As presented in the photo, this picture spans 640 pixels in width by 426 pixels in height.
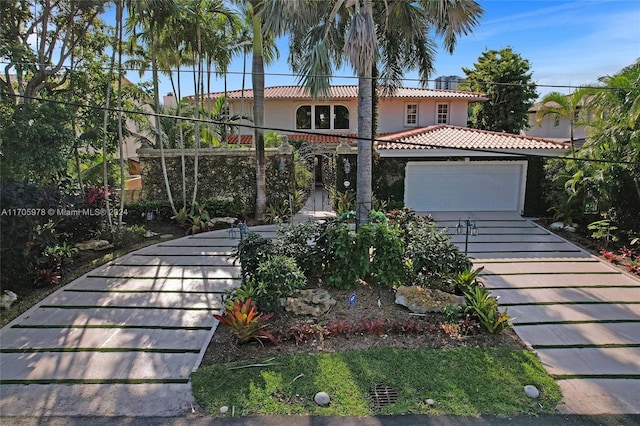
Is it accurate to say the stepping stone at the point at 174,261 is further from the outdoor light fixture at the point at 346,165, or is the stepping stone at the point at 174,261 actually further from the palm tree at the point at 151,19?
the outdoor light fixture at the point at 346,165

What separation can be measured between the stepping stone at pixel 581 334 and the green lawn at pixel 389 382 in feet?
2.20

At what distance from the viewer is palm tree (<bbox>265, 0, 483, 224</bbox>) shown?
7.21 m

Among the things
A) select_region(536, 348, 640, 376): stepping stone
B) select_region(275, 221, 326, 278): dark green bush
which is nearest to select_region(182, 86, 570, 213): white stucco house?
select_region(275, 221, 326, 278): dark green bush

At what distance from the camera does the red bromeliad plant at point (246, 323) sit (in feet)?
17.7

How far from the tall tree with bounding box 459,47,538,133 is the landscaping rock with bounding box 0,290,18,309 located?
2335cm

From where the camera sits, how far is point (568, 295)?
23.8 ft

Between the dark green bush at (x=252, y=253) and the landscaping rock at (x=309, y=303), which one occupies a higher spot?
the dark green bush at (x=252, y=253)

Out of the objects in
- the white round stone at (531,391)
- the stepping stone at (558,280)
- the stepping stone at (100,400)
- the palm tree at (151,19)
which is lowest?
the stepping stone at (100,400)

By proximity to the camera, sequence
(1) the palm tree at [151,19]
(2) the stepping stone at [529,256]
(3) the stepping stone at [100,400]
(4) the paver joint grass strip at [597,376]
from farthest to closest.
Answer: (1) the palm tree at [151,19] → (2) the stepping stone at [529,256] → (4) the paver joint grass strip at [597,376] → (3) the stepping stone at [100,400]

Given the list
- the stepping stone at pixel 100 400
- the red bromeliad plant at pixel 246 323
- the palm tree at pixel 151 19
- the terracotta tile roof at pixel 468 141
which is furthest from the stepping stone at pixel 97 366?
the terracotta tile roof at pixel 468 141

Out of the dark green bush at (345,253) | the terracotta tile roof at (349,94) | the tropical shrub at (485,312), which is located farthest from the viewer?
the terracotta tile roof at (349,94)

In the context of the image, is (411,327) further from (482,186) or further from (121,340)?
(482,186)

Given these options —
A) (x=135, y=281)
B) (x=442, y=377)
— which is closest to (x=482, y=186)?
(x=442, y=377)

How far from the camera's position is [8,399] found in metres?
4.46
